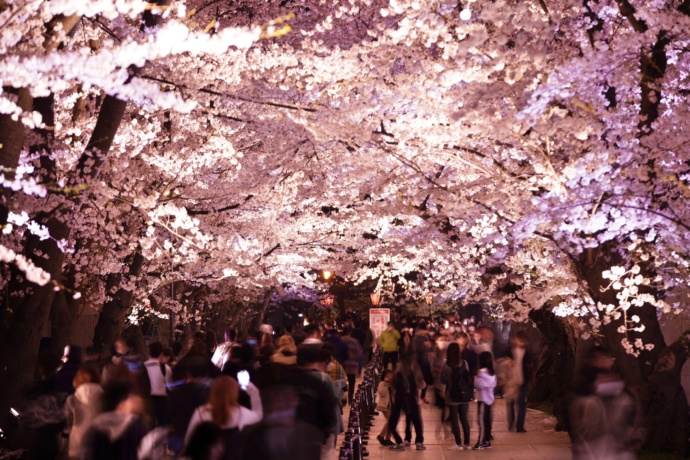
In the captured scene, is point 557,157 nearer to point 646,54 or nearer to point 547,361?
point 646,54

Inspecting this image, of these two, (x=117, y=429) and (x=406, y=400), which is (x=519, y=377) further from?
(x=117, y=429)

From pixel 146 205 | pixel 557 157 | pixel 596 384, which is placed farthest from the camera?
pixel 146 205

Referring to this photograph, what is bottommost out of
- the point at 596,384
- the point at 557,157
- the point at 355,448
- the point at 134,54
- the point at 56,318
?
the point at 355,448

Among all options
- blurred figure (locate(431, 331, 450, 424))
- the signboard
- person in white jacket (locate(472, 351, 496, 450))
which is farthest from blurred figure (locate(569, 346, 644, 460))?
the signboard

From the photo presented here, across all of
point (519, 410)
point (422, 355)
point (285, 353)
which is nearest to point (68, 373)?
point (285, 353)

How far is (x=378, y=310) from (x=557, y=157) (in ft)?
52.8

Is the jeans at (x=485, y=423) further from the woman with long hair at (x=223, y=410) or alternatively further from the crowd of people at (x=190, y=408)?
the woman with long hair at (x=223, y=410)

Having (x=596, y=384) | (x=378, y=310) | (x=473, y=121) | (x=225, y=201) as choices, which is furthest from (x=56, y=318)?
(x=378, y=310)

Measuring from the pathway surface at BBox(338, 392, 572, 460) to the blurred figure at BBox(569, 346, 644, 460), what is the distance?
5.60 meters

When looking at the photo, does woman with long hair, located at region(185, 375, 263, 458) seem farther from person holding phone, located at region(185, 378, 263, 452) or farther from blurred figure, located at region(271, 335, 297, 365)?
blurred figure, located at region(271, 335, 297, 365)

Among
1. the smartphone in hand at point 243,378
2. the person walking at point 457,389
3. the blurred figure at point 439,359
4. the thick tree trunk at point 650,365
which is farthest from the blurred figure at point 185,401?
the blurred figure at point 439,359

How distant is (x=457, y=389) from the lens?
14391 mm

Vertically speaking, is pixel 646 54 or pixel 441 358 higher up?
pixel 646 54

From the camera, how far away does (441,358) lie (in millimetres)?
19016
